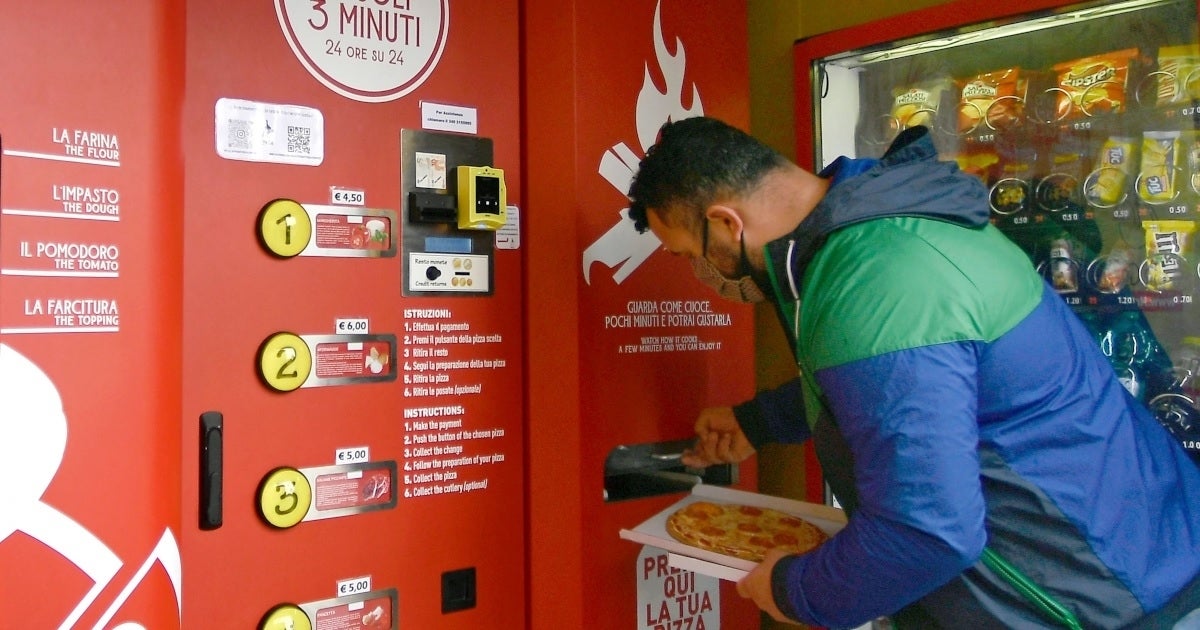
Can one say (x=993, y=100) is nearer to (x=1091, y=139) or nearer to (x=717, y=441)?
(x=1091, y=139)

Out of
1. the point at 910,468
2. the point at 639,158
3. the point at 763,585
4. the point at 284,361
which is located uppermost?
the point at 639,158

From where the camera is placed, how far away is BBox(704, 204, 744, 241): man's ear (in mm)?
1678

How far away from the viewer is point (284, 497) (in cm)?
171

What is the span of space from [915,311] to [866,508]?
0.32 meters

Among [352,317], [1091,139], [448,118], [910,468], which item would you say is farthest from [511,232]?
[1091,139]

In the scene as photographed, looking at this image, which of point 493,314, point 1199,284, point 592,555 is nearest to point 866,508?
point 592,555

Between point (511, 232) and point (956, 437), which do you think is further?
point (511, 232)

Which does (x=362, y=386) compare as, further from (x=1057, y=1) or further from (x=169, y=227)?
(x=1057, y=1)

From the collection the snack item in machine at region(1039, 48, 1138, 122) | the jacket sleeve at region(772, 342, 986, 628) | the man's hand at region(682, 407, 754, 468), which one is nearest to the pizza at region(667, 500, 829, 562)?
the man's hand at region(682, 407, 754, 468)

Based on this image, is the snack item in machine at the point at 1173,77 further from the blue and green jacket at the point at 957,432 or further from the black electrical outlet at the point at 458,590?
the black electrical outlet at the point at 458,590

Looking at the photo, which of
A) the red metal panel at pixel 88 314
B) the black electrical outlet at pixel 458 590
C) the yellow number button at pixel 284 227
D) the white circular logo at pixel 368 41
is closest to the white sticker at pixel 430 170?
the white circular logo at pixel 368 41

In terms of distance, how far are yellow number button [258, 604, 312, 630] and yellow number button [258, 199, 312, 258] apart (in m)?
0.69

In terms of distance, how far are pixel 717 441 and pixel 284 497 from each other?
1.03 meters

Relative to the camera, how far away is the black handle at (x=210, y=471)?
1.61 m
